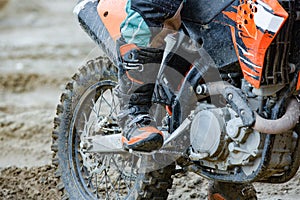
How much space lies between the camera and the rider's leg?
3.31 m

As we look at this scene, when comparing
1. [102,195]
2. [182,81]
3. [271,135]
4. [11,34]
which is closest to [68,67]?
[11,34]

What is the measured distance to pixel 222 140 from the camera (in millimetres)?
3377

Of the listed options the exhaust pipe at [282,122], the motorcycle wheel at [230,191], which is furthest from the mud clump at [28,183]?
the exhaust pipe at [282,122]

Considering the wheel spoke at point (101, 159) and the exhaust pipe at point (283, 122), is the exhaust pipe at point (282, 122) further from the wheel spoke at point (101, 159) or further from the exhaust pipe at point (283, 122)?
the wheel spoke at point (101, 159)

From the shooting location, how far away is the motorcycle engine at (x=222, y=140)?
129 inches

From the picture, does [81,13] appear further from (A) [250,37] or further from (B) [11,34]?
(B) [11,34]

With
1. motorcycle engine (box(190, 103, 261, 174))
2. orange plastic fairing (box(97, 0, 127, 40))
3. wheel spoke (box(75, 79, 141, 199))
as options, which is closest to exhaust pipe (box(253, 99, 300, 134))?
motorcycle engine (box(190, 103, 261, 174))

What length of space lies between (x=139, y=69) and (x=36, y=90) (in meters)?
4.65

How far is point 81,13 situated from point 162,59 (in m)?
0.79

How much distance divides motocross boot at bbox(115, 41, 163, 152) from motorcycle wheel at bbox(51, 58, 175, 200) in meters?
0.47

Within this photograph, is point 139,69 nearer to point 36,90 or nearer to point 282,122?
point 282,122

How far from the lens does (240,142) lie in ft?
10.8

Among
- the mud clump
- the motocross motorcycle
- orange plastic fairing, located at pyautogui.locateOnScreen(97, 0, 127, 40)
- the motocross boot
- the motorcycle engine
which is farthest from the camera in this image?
the mud clump

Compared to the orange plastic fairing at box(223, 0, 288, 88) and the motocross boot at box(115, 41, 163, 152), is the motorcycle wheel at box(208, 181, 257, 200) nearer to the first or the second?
the motocross boot at box(115, 41, 163, 152)
